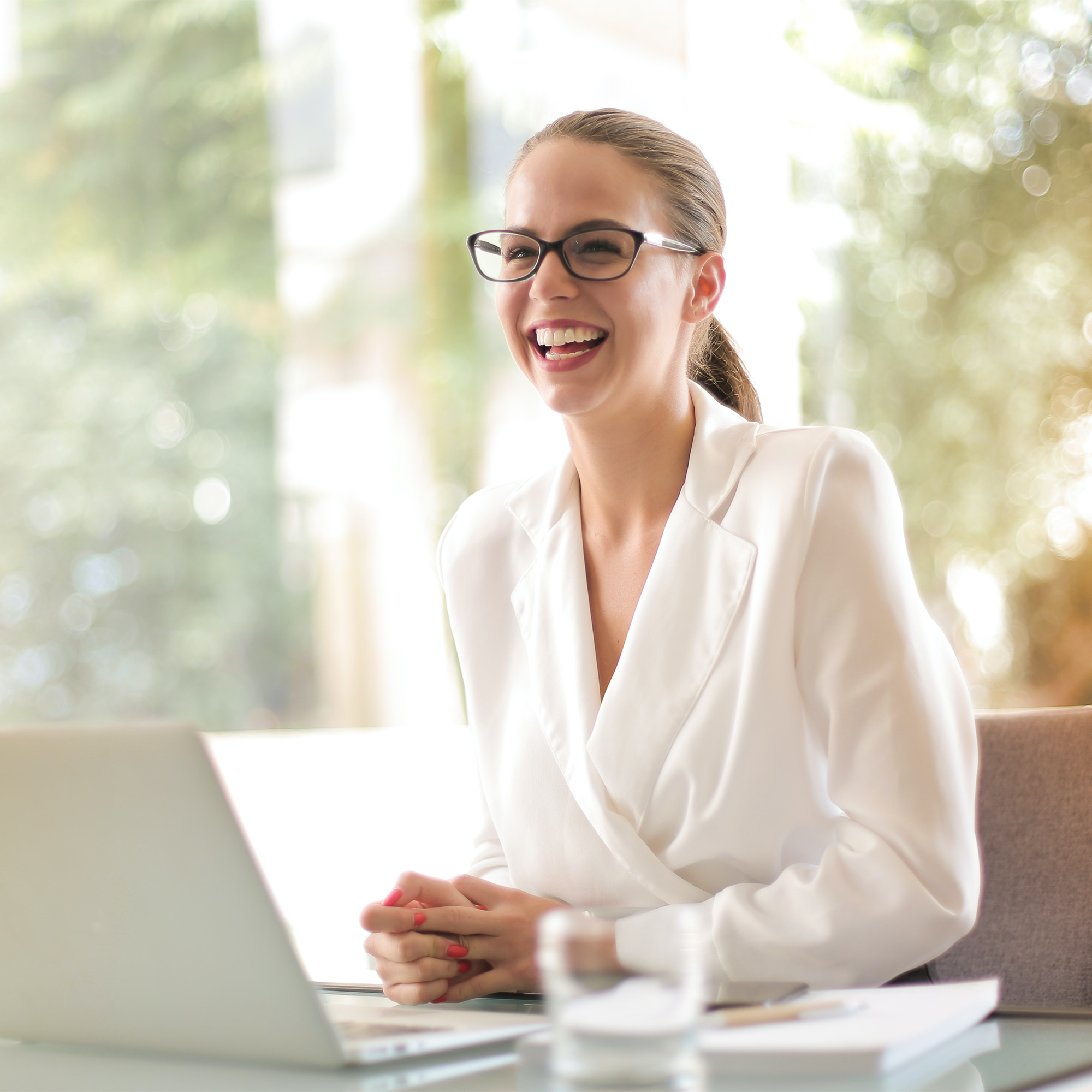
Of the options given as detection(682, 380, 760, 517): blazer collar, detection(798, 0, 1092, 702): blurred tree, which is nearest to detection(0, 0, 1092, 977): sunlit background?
detection(798, 0, 1092, 702): blurred tree

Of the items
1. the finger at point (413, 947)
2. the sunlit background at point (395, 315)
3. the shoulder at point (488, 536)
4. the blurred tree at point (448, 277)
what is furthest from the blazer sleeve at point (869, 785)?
the blurred tree at point (448, 277)

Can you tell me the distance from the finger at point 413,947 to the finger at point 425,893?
1.8 inches

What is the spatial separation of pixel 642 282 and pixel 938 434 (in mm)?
2074

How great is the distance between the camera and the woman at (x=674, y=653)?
1.12 m

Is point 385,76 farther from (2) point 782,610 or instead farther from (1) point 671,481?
(2) point 782,610

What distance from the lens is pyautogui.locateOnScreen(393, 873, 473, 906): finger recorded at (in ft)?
3.84

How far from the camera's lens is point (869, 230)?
3.43 m

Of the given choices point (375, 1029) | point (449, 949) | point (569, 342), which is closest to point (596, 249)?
point (569, 342)

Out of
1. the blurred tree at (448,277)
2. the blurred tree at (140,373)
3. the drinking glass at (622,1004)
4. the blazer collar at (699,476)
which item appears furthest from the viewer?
the blurred tree at (140,373)

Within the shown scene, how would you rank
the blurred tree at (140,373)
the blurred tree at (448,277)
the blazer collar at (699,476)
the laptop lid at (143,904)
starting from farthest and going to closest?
the blurred tree at (140,373), the blurred tree at (448,277), the blazer collar at (699,476), the laptop lid at (143,904)

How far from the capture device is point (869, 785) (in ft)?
3.77

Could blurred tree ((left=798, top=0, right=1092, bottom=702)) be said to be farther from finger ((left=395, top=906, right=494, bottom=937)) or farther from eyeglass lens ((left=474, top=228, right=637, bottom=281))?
finger ((left=395, top=906, right=494, bottom=937))

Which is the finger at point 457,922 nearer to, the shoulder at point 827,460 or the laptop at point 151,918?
the laptop at point 151,918

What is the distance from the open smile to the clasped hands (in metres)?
0.64
